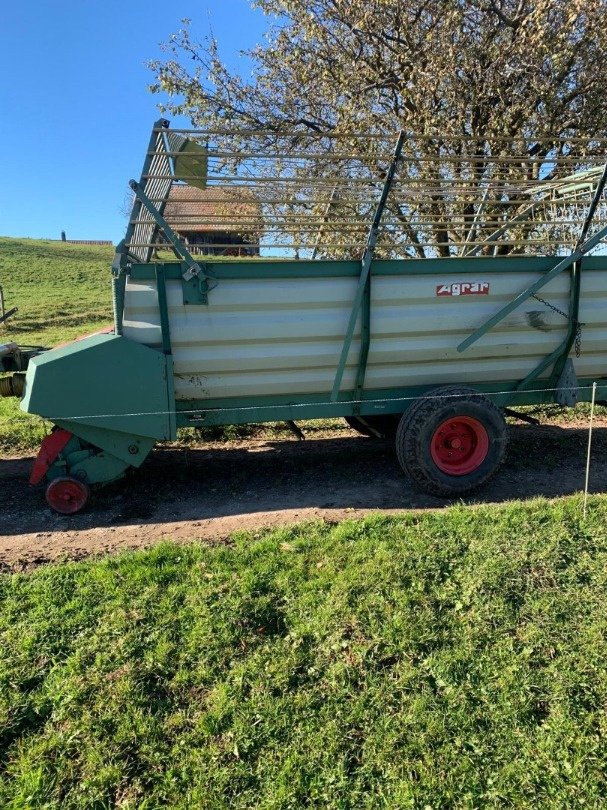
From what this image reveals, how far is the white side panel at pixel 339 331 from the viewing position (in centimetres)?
476

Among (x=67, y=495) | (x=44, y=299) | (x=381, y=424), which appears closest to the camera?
(x=67, y=495)

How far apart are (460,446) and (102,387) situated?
9.52 feet

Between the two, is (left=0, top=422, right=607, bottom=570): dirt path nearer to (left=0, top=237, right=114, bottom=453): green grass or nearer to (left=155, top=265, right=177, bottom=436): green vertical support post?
(left=155, top=265, right=177, bottom=436): green vertical support post

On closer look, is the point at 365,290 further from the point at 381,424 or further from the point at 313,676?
the point at 313,676

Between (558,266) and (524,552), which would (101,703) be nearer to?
(524,552)

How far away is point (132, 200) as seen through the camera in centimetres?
471

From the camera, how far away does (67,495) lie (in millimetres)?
4855

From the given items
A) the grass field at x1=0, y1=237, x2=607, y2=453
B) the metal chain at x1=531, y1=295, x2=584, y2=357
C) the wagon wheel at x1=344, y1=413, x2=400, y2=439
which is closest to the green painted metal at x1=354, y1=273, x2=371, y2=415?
the wagon wheel at x1=344, y1=413, x2=400, y2=439

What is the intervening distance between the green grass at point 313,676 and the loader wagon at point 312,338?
4.00 feet

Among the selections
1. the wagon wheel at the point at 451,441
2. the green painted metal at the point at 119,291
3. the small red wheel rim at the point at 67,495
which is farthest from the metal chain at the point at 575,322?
the small red wheel rim at the point at 67,495

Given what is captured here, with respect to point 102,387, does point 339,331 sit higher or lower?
higher

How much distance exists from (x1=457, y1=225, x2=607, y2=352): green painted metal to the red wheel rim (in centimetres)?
66

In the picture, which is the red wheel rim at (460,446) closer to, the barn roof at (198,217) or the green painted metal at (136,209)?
the barn roof at (198,217)

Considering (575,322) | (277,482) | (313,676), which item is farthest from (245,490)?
(575,322)
